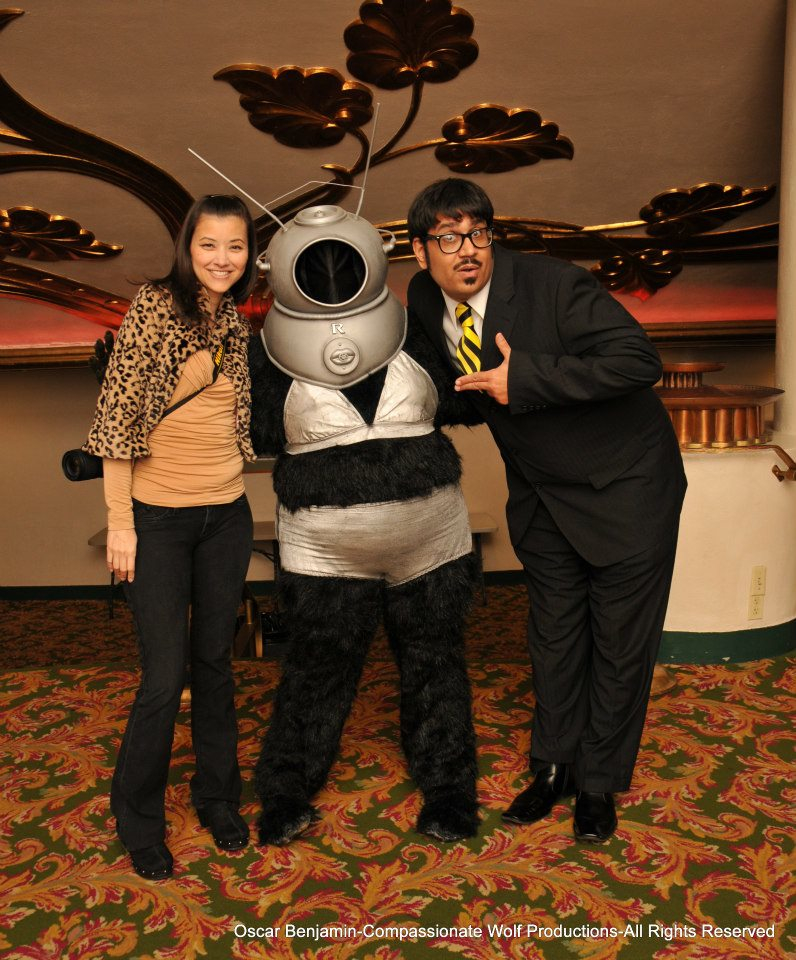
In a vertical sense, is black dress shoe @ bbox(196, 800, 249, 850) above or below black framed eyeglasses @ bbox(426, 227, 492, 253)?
below

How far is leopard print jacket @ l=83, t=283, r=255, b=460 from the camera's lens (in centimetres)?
180

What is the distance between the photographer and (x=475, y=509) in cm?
539

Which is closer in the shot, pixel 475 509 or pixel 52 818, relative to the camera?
pixel 52 818

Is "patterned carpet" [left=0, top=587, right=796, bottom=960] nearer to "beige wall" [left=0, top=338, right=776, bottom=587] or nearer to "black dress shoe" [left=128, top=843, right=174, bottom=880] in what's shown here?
"black dress shoe" [left=128, top=843, right=174, bottom=880]

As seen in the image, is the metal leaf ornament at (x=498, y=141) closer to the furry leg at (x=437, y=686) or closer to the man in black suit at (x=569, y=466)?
the man in black suit at (x=569, y=466)

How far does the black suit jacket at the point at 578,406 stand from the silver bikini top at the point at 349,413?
5.8 inches

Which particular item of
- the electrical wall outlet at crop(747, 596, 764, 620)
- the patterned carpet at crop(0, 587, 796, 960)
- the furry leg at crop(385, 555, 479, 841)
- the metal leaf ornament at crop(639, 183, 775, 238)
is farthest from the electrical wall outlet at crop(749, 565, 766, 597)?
the metal leaf ornament at crop(639, 183, 775, 238)

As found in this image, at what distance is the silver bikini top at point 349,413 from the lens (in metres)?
2.00

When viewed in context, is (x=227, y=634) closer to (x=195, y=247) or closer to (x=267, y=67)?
(x=195, y=247)

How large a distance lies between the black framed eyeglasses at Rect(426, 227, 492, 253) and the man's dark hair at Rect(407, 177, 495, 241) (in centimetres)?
2

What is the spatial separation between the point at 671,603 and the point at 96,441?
7.31 ft

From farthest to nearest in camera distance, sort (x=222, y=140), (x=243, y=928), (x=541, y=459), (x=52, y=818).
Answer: (x=222, y=140) → (x=52, y=818) → (x=541, y=459) → (x=243, y=928)

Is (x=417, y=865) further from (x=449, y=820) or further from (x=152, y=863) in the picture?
(x=152, y=863)

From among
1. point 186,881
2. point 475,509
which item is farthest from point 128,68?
point 475,509
